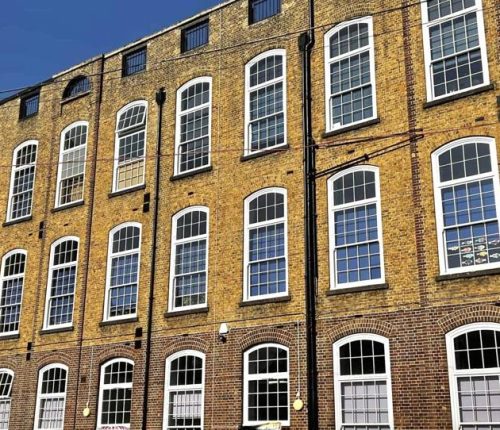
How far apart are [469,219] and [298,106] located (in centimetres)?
585

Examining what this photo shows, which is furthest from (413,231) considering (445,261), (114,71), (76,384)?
(114,71)

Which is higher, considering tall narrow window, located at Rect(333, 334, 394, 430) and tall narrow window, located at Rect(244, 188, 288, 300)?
tall narrow window, located at Rect(244, 188, 288, 300)

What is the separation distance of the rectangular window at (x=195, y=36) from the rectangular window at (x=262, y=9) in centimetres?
170

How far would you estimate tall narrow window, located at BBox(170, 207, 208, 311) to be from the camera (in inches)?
770

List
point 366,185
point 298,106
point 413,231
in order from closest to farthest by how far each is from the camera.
A: point 413,231
point 366,185
point 298,106

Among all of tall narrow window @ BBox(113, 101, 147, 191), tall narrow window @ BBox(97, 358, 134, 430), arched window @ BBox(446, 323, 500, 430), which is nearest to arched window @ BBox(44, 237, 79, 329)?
tall narrow window @ BBox(97, 358, 134, 430)

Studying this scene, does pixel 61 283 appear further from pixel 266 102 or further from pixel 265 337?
pixel 266 102

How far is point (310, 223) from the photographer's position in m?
17.6

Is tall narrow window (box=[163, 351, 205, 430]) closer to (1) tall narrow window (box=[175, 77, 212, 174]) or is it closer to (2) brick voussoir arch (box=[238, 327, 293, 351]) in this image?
(2) brick voussoir arch (box=[238, 327, 293, 351])

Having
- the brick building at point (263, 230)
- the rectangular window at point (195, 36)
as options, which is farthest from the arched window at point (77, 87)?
the rectangular window at point (195, 36)

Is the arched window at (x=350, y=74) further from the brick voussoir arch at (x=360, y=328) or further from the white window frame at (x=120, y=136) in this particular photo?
the white window frame at (x=120, y=136)

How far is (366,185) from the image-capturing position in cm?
A: 1712

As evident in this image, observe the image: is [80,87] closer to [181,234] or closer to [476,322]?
[181,234]

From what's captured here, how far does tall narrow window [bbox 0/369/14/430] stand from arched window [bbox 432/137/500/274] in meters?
14.8
